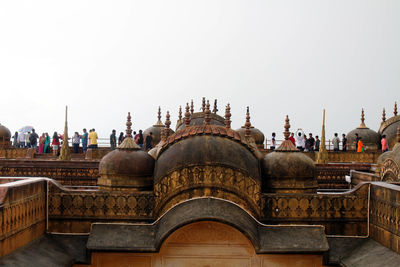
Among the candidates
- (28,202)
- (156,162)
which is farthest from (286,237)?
(28,202)

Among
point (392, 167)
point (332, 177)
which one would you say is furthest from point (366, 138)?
point (392, 167)

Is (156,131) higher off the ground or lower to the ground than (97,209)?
higher

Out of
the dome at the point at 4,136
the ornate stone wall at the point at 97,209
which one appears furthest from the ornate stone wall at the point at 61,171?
the dome at the point at 4,136

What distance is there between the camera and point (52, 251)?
684 cm

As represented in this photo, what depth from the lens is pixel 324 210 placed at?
771 centimetres

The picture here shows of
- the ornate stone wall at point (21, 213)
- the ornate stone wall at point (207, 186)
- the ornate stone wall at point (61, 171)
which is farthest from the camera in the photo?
the ornate stone wall at point (61, 171)

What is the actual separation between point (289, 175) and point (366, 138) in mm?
16511

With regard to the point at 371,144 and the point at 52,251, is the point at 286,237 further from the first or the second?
the point at 371,144

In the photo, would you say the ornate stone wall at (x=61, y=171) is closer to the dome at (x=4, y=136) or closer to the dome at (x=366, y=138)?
the dome at (x=4, y=136)

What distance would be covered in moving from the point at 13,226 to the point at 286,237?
3.85m

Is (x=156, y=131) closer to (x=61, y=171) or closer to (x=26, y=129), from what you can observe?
(x=61, y=171)

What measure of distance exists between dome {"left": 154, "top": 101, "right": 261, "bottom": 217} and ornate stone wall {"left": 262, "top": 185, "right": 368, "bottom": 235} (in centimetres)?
32

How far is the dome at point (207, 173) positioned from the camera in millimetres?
7289

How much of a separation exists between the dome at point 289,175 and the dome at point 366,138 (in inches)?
619
